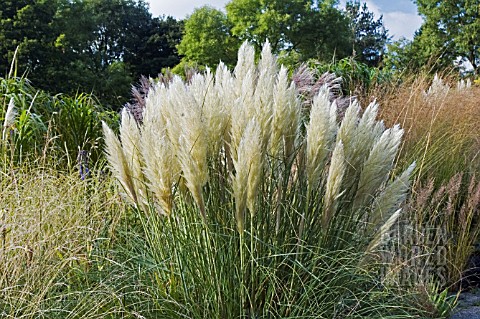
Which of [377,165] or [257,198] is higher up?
[377,165]

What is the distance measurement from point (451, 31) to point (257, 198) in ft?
91.3

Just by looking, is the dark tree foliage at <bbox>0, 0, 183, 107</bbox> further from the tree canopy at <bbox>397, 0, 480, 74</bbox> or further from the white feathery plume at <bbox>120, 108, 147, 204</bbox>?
the white feathery plume at <bbox>120, 108, 147, 204</bbox>

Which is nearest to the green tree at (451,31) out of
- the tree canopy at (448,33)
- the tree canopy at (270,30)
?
the tree canopy at (448,33)

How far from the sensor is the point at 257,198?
225 cm

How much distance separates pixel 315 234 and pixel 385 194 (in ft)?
1.17

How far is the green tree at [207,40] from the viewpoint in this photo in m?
30.6

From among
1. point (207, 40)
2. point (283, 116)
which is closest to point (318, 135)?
point (283, 116)

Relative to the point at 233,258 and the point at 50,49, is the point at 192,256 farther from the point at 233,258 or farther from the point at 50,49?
the point at 50,49

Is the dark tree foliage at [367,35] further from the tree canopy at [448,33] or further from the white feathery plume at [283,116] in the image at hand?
the white feathery plume at [283,116]

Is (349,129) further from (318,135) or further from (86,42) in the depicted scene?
(86,42)

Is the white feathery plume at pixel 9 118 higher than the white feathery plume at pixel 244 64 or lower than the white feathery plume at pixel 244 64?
lower

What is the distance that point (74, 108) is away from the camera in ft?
19.9

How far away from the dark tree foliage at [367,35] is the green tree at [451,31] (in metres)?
14.5

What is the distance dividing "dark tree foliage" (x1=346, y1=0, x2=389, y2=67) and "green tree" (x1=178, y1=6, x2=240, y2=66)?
1418 centimetres
